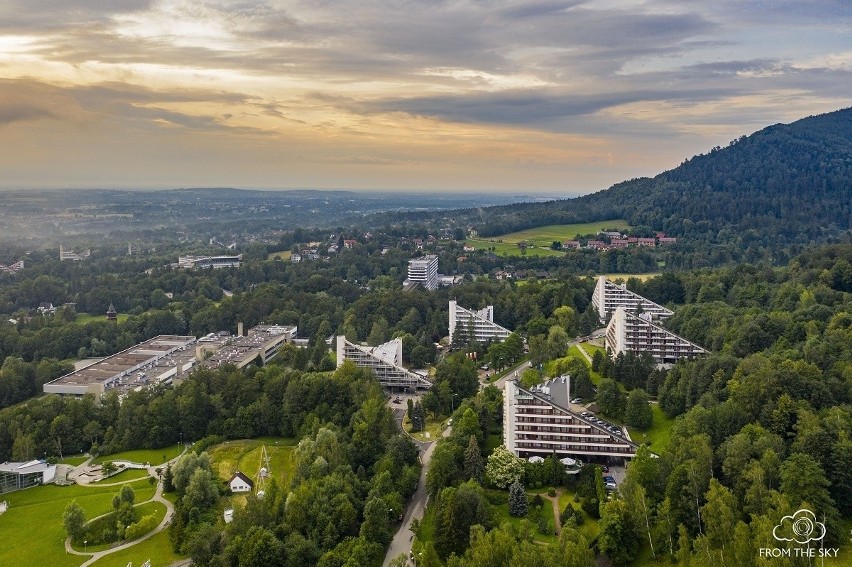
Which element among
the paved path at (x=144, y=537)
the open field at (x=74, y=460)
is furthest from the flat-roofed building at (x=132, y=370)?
the paved path at (x=144, y=537)

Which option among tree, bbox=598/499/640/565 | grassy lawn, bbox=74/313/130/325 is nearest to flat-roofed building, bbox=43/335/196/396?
grassy lawn, bbox=74/313/130/325

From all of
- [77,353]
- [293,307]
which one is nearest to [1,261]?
[77,353]

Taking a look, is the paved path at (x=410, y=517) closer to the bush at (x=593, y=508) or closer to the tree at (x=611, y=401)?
the bush at (x=593, y=508)

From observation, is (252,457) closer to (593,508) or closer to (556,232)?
(593,508)

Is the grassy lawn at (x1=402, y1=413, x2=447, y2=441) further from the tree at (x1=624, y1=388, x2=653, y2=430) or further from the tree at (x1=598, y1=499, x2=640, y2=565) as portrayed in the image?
the tree at (x1=598, y1=499, x2=640, y2=565)

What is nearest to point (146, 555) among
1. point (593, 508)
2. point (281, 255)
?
point (593, 508)

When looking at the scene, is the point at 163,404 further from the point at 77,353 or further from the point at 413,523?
the point at 77,353
